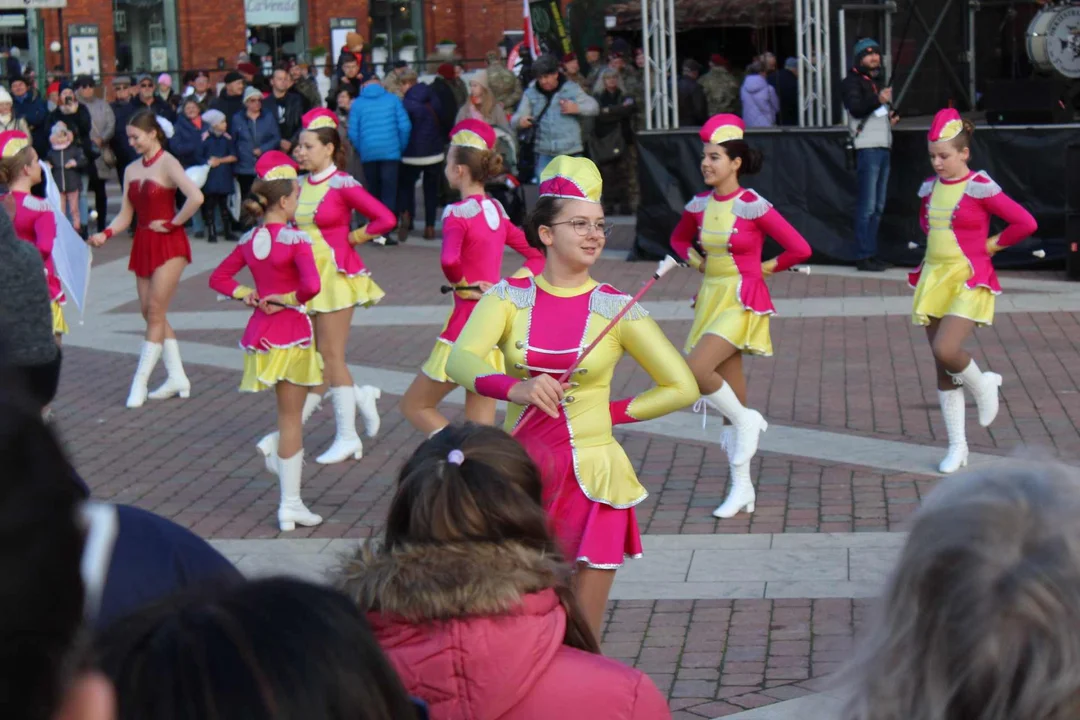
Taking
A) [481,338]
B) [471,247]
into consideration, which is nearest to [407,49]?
[471,247]

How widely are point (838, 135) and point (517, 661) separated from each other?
507 inches

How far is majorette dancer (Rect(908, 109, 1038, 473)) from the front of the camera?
7.74 metres

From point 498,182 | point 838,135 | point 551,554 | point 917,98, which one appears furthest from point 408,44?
point 551,554

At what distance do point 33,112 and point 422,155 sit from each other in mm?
5499

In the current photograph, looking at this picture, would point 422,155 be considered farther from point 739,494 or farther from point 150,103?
point 739,494

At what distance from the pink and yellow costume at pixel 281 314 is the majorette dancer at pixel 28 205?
2.02m

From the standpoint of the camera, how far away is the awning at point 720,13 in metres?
23.9

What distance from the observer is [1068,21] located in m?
20.4

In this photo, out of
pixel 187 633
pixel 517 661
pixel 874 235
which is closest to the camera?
pixel 187 633

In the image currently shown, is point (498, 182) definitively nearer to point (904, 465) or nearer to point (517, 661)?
point (904, 465)

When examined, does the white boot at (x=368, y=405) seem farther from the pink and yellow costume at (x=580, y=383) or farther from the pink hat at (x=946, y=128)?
the pink and yellow costume at (x=580, y=383)

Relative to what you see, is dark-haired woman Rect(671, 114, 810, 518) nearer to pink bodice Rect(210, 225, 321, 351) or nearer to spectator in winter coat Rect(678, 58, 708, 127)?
pink bodice Rect(210, 225, 321, 351)

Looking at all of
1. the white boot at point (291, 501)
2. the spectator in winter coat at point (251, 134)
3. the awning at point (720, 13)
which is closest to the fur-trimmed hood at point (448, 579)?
the white boot at point (291, 501)

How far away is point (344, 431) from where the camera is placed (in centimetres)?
864
